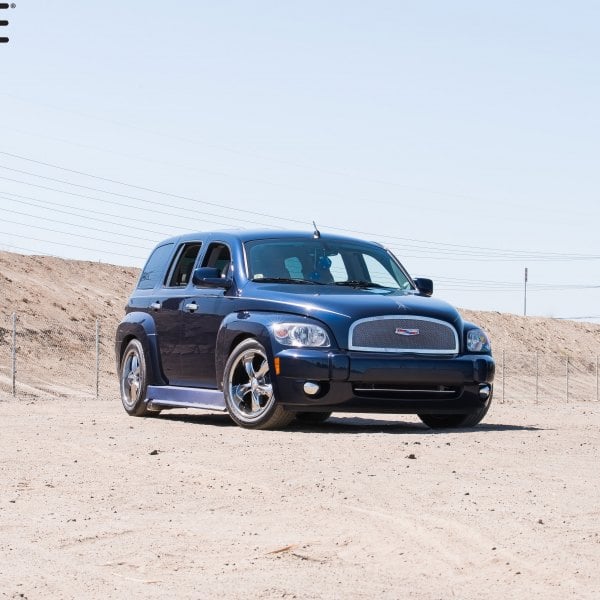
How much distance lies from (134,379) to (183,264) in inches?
57.8

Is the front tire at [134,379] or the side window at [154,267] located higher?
the side window at [154,267]

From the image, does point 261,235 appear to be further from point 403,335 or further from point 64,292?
point 64,292

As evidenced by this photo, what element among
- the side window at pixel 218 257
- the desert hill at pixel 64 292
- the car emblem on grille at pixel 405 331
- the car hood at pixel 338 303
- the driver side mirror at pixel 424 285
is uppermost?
the side window at pixel 218 257

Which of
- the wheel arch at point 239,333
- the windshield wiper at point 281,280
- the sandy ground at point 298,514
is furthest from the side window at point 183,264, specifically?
the sandy ground at point 298,514

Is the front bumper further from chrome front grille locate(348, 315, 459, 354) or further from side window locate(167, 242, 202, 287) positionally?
side window locate(167, 242, 202, 287)

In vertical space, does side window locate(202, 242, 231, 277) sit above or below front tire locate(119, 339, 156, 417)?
above

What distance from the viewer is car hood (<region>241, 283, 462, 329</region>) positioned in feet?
41.9

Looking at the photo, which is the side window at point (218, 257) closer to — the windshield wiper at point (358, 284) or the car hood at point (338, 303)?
the car hood at point (338, 303)

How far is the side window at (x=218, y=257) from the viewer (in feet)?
47.1

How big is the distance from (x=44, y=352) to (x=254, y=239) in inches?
1320

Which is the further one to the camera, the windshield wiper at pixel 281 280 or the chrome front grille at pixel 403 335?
the windshield wiper at pixel 281 280

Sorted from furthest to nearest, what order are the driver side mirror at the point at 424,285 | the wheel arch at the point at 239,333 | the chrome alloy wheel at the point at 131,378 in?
the chrome alloy wheel at the point at 131,378, the driver side mirror at the point at 424,285, the wheel arch at the point at 239,333

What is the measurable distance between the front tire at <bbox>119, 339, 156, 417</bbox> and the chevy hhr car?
1.1 inches

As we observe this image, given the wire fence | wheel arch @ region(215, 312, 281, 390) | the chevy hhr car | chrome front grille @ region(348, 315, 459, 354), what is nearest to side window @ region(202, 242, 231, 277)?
the chevy hhr car
